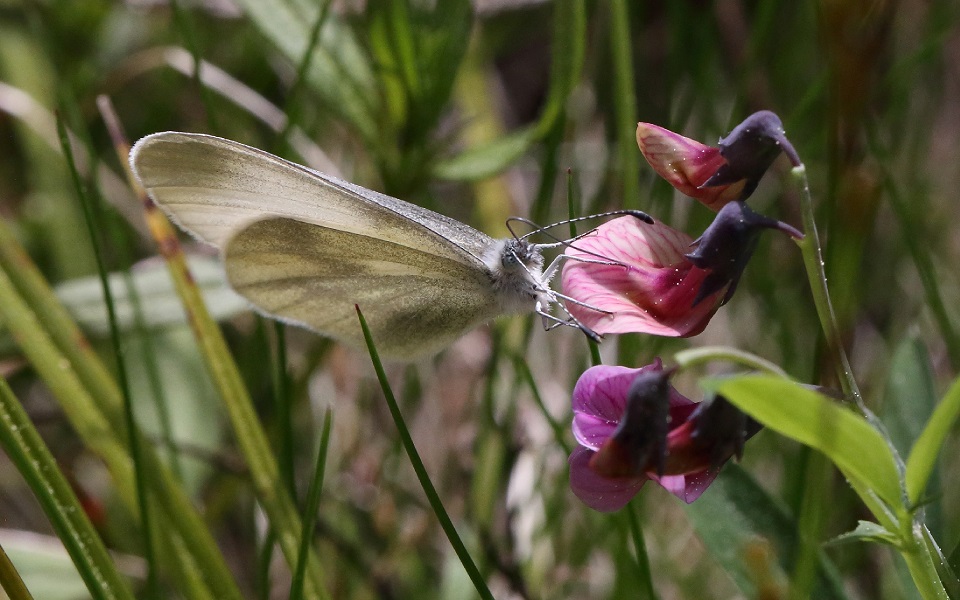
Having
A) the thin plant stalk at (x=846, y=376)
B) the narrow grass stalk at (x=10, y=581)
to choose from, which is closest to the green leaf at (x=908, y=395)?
the thin plant stalk at (x=846, y=376)

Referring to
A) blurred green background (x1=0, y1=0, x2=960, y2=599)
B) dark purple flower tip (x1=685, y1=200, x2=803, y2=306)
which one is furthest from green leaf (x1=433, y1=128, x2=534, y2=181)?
dark purple flower tip (x1=685, y1=200, x2=803, y2=306)

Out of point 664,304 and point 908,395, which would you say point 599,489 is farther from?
point 908,395

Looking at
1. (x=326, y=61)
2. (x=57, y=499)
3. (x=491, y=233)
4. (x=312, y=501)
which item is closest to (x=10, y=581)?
(x=57, y=499)

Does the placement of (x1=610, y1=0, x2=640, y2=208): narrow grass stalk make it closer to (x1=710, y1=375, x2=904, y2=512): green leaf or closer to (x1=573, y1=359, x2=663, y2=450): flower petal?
(x1=573, y1=359, x2=663, y2=450): flower petal

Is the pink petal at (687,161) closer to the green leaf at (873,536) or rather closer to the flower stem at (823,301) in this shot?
the flower stem at (823,301)

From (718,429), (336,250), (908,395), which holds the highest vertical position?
(718,429)

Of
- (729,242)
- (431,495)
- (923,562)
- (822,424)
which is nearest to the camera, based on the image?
(822,424)
